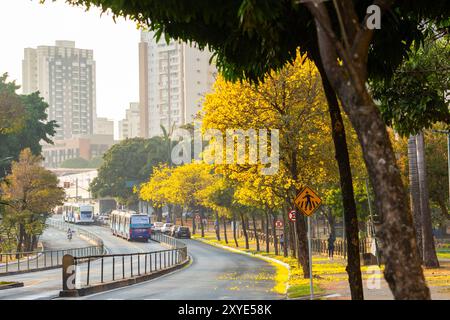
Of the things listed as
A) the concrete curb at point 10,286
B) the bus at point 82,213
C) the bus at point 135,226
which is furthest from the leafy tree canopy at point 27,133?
the concrete curb at point 10,286

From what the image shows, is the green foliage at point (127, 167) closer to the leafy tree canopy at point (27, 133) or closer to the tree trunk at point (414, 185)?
the leafy tree canopy at point (27, 133)

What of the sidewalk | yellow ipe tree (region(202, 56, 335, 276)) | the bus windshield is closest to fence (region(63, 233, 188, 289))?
the sidewalk

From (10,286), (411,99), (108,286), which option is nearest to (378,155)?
(411,99)

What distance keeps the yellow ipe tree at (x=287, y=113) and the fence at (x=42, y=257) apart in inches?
800

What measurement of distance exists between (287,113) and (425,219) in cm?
938

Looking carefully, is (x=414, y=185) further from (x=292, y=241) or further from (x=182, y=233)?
(x=182, y=233)

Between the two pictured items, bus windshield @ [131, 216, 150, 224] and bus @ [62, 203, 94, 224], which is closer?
bus windshield @ [131, 216, 150, 224]

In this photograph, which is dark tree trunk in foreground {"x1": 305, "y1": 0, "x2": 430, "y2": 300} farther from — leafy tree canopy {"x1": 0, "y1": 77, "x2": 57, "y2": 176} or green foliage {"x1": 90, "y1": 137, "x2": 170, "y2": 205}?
green foliage {"x1": 90, "y1": 137, "x2": 170, "y2": 205}

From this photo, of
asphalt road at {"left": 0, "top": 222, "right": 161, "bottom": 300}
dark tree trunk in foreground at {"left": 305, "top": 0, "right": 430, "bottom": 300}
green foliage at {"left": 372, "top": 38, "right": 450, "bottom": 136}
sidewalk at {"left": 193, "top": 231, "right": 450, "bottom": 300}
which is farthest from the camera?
asphalt road at {"left": 0, "top": 222, "right": 161, "bottom": 300}

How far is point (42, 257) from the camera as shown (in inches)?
2965

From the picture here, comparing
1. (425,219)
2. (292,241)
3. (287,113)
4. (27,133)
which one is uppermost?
(27,133)

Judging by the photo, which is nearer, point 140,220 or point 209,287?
point 209,287

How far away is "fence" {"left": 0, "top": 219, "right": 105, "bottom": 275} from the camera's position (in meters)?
55.2

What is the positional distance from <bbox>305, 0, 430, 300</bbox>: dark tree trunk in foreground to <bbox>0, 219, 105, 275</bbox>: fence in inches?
1686
